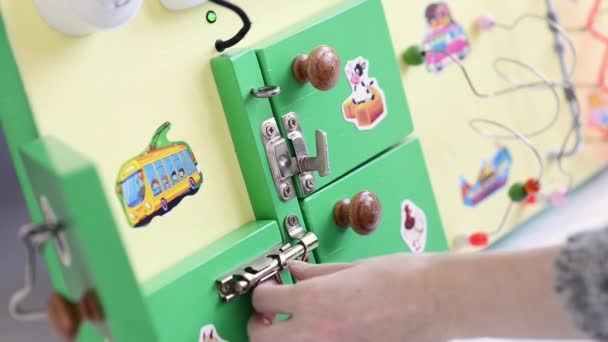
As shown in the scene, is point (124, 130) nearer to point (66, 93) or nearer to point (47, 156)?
point (66, 93)

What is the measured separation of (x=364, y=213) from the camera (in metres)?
0.76

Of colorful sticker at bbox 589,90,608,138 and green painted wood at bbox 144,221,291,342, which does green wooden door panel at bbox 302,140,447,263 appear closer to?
green painted wood at bbox 144,221,291,342

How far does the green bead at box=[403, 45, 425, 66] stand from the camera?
3.03ft

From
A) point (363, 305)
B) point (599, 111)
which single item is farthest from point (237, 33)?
point (599, 111)

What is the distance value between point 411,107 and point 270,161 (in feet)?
0.90

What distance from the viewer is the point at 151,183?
68 cm

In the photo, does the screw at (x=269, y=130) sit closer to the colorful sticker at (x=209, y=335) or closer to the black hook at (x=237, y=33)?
the black hook at (x=237, y=33)

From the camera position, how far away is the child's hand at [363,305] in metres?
0.59

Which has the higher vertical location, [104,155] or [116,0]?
[116,0]

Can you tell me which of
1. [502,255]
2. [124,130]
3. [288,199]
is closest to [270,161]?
Result: [288,199]

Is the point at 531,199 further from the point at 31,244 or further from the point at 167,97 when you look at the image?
the point at 31,244

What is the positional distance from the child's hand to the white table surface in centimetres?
47

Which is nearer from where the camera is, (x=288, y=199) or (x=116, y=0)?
(x=116, y=0)

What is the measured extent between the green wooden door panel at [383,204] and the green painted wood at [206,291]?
0.07 m
